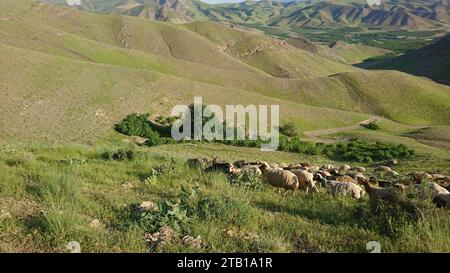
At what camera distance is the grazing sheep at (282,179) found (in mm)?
12062

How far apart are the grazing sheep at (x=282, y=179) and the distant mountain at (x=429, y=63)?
492 ft

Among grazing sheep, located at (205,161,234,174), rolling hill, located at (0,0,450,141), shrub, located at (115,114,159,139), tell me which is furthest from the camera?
rolling hill, located at (0,0,450,141)

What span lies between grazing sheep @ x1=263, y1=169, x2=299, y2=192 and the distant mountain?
15009 centimetres

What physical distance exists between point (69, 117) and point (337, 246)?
168ft

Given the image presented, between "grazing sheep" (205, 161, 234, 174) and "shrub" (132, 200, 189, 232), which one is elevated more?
"shrub" (132, 200, 189, 232)

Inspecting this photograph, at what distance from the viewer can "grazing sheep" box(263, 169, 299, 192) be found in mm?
12062

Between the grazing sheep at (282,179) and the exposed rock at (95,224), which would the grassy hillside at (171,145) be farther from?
the grazing sheep at (282,179)

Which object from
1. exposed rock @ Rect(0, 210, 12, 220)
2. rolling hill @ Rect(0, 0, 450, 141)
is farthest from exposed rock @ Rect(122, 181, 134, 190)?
rolling hill @ Rect(0, 0, 450, 141)

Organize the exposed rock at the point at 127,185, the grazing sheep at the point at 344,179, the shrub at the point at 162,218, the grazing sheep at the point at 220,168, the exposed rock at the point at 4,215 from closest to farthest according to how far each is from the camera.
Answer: the shrub at the point at 162,218 → the exposed rock at the point at 4,215 → the exposed rock at the point at 127,185 → the grazing sheep at the point at 344,179 → the grazing sheep at the point at 220,168

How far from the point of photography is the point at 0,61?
206 feet

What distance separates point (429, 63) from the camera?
168m

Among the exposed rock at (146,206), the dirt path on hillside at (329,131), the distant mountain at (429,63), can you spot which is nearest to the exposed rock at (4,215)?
the exposed rock at (146,206)

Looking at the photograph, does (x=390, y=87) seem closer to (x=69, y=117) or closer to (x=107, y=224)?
(x=69, y=117)

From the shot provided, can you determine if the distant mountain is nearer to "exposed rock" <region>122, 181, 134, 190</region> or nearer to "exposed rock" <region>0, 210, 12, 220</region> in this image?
"exposed rock" <region>122, 181, 134, 190</region>
